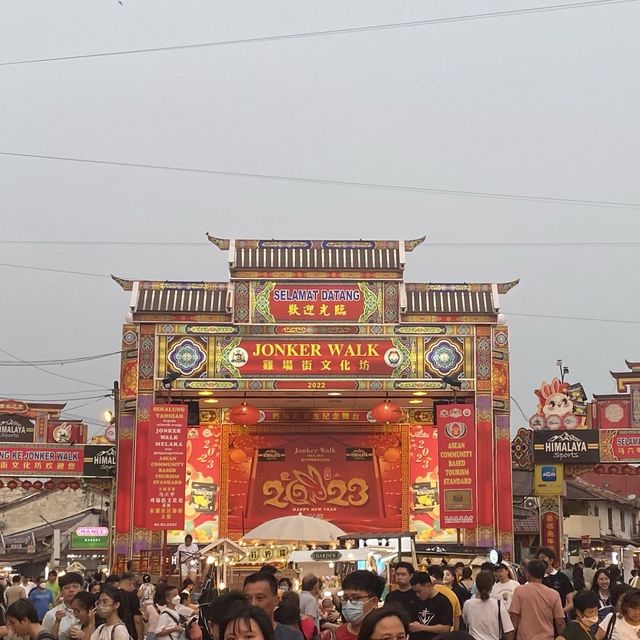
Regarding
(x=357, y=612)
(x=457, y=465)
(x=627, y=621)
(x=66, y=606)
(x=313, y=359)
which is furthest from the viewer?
(x=313, y=359)

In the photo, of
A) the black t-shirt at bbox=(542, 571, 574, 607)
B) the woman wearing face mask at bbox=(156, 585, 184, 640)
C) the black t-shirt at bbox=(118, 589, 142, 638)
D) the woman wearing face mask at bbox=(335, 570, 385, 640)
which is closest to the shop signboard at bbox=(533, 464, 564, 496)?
the black t-shirt at bbox=(542, 571, 574, 607)

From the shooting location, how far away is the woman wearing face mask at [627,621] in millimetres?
7402

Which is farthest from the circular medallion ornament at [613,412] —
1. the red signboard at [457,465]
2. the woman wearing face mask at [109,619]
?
the woman wearing face mask at [109,619]

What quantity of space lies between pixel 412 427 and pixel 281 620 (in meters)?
21.7

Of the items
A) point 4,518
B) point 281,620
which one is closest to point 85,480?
point 4,518

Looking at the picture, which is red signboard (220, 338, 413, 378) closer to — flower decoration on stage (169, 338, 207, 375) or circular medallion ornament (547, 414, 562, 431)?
flower decoration on stage (169, 338, 207, 375)

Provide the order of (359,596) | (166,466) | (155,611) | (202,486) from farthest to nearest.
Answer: (202,486) < (166,466) < (155,611) < (359,596)

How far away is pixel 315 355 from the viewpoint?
86.4 feet

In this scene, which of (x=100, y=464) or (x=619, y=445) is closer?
(x=619, y=445)

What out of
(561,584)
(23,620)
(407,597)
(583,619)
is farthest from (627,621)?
(561,584)

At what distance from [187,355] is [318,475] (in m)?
4.69

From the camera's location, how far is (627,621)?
24.5ft

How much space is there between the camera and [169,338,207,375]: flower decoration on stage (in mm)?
26406

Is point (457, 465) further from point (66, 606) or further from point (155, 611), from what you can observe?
point (66, 606)
